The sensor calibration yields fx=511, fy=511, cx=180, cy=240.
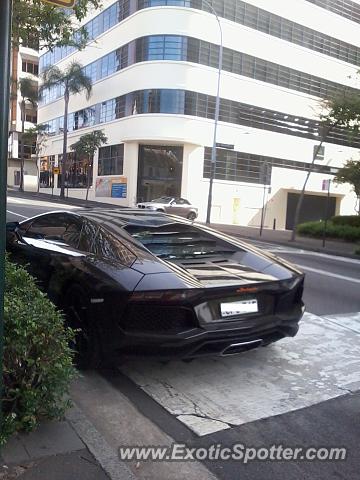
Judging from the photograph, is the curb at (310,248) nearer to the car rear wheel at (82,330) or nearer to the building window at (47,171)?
the car rear wheel at (82,330)

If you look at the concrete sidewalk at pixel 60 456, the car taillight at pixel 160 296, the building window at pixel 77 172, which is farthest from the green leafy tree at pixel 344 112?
the building window at pixel 77 172

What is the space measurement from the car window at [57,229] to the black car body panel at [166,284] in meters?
0.02

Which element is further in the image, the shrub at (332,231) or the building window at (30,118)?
the building window at (30,118)

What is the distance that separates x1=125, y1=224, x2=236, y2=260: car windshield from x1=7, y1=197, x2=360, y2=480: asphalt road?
104cm

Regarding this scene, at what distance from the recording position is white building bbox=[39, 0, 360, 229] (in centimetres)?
3725

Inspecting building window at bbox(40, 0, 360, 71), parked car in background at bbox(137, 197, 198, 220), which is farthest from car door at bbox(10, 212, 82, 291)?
building window at bbox(40, 0, 360, 71)

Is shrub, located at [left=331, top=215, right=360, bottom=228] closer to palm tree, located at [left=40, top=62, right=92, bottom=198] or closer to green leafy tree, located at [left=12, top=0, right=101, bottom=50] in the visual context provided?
green leafy tree, located at [left=12, top=0, right=101, bottom=50]

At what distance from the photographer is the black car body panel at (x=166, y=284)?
393 cm

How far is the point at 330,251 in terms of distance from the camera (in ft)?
63.3

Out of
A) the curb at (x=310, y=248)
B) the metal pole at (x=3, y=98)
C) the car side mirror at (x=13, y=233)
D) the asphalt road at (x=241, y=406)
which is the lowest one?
the curb at (x=310, y=248)

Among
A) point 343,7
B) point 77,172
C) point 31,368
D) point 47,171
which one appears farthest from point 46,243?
point 47,171

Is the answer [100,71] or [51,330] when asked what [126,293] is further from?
[100,71]

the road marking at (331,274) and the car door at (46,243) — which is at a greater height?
the car door at (46,243)

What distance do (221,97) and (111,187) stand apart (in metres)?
11.8
